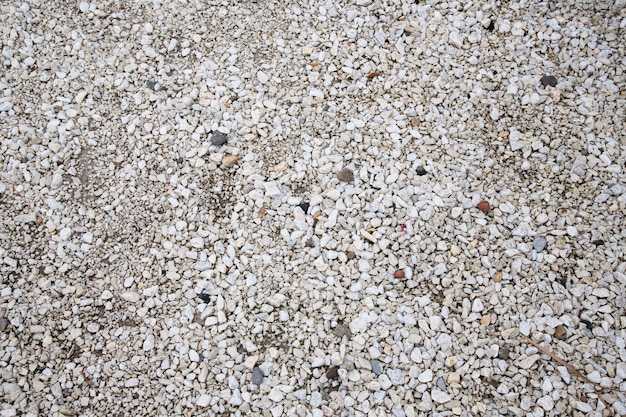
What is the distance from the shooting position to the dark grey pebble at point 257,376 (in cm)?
288

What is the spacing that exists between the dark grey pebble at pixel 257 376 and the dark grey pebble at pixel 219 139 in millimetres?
1465

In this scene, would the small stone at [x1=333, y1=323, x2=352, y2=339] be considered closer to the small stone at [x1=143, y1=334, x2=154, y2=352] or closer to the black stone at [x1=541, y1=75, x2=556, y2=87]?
the small stone at [x1=143, y1=334, x2=154, y2=352]

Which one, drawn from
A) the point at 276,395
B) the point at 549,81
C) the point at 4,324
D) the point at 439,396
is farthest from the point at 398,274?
the point at 4,324

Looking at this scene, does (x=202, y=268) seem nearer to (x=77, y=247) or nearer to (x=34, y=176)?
(x=77, y=247)

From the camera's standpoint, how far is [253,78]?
3764 mm

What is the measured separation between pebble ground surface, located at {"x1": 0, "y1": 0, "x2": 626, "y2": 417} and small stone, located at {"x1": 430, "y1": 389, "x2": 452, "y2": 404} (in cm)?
2

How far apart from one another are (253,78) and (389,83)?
0.94 meters

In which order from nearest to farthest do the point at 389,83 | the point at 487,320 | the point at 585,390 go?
1. the point at 585,390
2. the point at 487,320
3. the point at 389,83

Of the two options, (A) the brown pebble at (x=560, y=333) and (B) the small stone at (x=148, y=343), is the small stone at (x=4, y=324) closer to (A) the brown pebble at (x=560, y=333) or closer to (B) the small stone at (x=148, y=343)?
(B) the small stone at (x=148, y=343)

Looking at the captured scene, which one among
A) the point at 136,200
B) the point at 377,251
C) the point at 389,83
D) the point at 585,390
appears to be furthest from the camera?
the point at 389,83

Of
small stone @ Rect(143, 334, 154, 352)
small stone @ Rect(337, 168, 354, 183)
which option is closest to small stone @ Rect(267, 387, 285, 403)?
small stone @ Rect(143, 334, 154, 352)

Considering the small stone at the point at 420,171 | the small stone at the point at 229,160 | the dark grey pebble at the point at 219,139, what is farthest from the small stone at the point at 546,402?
the dark grey pebble at the point at 219,139

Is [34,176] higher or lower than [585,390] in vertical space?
higher

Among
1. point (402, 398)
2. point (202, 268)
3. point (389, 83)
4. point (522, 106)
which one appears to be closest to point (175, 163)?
point (202, 268)
